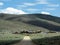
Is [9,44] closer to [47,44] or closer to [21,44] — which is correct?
[21,44]

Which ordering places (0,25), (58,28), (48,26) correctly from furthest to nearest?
(48,26) < (58,28) < (0,25)

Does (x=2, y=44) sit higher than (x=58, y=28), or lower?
higher

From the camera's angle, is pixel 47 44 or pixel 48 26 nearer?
pixel 47 44

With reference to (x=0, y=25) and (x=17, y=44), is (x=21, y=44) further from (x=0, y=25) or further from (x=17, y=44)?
(x=0, y=25)

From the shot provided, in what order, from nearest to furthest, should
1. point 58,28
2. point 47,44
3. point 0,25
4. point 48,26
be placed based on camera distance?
1. point 47,44
2. point 0,25
3. point 58,28
4. point 48,26

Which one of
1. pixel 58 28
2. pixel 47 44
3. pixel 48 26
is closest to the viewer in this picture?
pixel 47 44

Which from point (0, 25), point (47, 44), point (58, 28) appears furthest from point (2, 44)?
point (58, 28)

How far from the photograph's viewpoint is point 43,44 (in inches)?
1555

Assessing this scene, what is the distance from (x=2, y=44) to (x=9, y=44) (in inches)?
55.2

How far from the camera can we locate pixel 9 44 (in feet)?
133

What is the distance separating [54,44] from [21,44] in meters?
5.20

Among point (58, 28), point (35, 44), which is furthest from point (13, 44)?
point (58, 28)

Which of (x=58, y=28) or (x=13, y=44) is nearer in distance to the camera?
(x=13, y=44)

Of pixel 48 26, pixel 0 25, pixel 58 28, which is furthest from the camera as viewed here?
pixel 48 26
